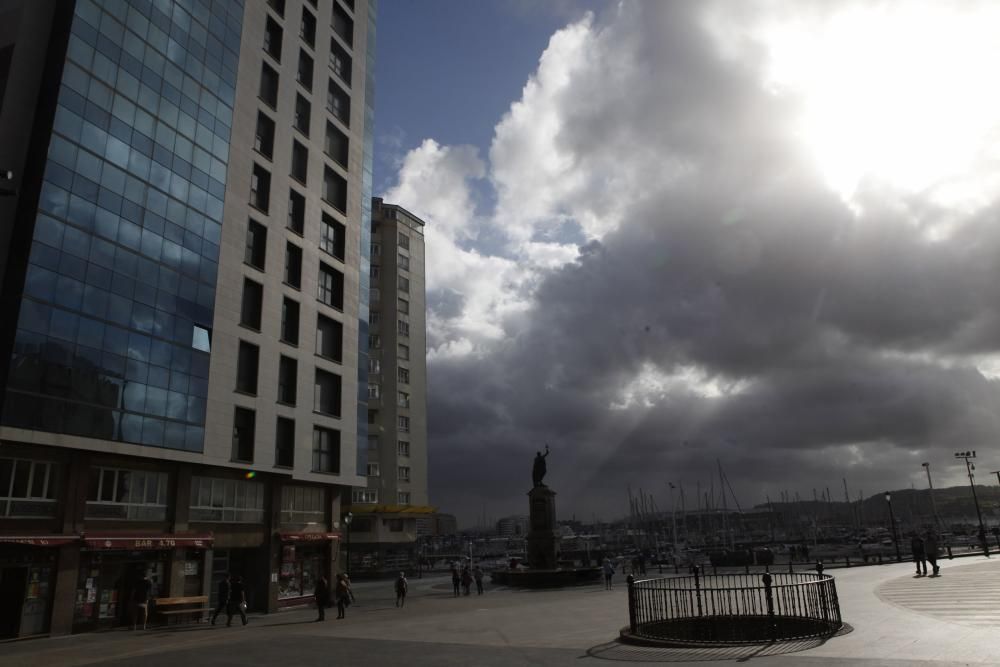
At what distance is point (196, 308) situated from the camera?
30.4 metres

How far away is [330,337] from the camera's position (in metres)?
40.7

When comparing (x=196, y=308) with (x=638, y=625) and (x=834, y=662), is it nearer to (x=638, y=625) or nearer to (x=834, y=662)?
(x=638, y=625)

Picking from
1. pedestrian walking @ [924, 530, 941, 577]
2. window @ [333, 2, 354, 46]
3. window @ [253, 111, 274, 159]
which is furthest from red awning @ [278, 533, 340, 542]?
window @ [333, 2, 354, 46]

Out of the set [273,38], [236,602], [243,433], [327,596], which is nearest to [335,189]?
[273,38]

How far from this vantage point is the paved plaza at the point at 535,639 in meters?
12.7

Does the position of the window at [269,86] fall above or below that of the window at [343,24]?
below

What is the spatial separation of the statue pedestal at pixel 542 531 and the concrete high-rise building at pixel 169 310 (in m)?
11.9

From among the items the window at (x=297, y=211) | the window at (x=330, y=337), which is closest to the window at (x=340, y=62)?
the window at (x=297, y=211)

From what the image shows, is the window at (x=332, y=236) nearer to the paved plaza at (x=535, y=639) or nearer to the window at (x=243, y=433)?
the window at (x=243, y=433)

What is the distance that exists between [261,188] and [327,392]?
11800mm

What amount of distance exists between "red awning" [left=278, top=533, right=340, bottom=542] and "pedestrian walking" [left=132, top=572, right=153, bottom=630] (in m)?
7.97

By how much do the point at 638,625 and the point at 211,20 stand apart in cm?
3313

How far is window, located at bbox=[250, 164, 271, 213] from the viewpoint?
36.2m

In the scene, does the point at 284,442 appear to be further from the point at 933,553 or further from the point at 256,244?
the point at 933,553
